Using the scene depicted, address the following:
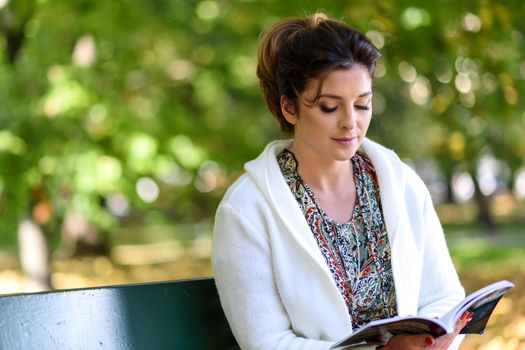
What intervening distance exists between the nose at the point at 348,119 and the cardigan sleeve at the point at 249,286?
0.36m

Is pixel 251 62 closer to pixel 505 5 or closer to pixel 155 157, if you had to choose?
pixel 155 157

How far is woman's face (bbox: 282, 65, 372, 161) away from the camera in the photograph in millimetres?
2762

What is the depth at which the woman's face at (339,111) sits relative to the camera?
9.06 ft

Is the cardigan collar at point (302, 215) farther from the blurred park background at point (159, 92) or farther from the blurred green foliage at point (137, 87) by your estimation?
the blurred green foliage at point (137, 87)

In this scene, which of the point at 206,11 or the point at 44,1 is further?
the point at 206,11

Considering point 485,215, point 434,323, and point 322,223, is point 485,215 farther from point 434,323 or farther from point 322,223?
point 434,323

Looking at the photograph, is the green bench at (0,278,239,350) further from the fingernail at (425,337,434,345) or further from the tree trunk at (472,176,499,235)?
the tree trunk at (472,176,499,235)

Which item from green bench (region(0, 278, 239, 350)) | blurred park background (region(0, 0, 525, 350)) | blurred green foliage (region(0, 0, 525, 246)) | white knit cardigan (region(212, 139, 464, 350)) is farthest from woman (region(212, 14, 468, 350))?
blurred green foliage (region(0, 0, 525, 246))

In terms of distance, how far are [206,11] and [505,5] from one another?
4.26 m

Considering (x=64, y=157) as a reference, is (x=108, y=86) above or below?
above

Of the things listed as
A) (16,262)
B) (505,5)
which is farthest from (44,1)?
(16,262)

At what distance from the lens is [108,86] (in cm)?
788

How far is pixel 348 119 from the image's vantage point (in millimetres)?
2758

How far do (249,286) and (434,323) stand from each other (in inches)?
21.0
